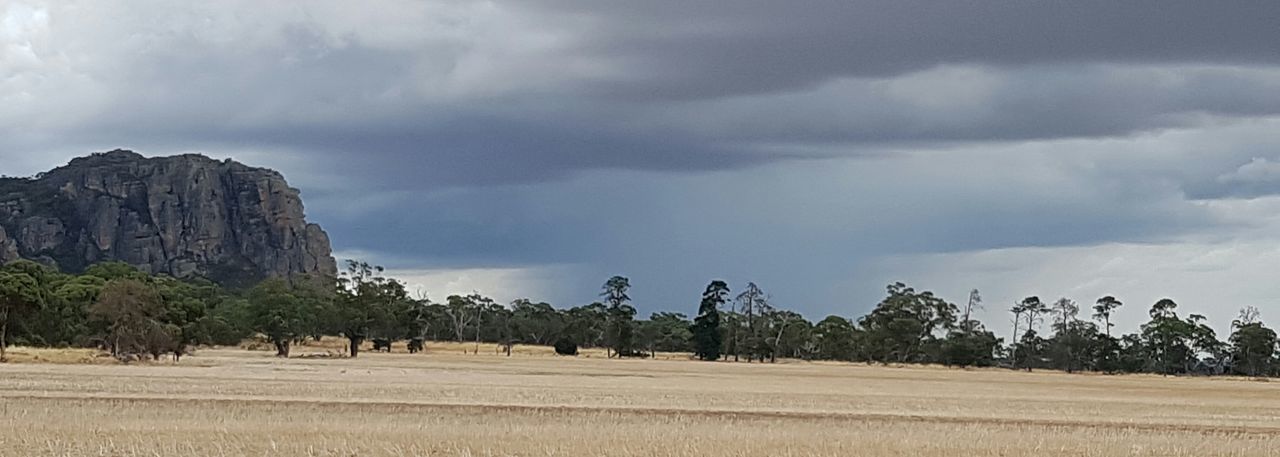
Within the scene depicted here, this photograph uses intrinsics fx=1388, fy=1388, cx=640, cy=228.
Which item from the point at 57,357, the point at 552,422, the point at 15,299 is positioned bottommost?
the point at 552,422

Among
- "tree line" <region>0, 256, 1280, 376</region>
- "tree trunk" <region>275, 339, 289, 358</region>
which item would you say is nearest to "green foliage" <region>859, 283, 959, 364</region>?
"tree line" <region>0, 256, 1280, 376</region>

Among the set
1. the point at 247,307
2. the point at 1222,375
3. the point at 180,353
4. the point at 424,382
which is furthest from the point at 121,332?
the point at 1222,375

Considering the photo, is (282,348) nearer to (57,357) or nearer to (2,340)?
(57,357)

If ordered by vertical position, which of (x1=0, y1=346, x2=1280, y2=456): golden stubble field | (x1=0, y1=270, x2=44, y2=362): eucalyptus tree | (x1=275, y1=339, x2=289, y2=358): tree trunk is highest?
(x1=0, y1=270, x2=44, y2=362): eucalyptus tree

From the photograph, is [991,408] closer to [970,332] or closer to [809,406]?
[809,406]

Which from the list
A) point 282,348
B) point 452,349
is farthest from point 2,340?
point 452,349

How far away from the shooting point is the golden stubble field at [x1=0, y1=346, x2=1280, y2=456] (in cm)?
2961

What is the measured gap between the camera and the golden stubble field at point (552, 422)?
2961 centimetres

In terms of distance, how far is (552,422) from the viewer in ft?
124

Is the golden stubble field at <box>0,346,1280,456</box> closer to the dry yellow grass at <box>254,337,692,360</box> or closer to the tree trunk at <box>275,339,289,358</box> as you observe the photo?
the tree trunk at <box>275,339,289,358</box>

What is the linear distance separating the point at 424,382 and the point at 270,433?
3251 cm

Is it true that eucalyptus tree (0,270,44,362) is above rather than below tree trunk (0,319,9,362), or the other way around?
above

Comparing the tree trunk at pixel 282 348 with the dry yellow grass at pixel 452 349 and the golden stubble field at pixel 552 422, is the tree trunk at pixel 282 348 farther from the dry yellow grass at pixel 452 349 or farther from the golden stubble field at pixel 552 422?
the golden stubble field at pixel 552 422

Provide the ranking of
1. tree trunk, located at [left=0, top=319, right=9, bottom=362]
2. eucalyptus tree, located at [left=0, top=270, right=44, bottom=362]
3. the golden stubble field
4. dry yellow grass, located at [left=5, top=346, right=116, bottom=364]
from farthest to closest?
eucalyptus tree, located at [left=0, top=270, right=44, bottom=362]
tree trunk, located at [left=0, top=319, right=9, bottom=362]
dry yellow grass, located at [left=5, top=346, right=116, bottom=364]
the golden stubble field
